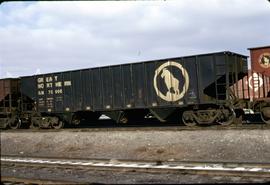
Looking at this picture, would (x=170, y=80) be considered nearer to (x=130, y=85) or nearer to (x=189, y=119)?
(x=189, y=119)

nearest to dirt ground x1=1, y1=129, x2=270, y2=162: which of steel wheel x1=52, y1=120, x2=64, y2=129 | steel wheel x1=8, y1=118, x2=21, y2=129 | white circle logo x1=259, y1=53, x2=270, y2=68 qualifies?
white circle logo x1=259, y1=53, x2=270, y2=68

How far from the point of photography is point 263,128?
631 inches

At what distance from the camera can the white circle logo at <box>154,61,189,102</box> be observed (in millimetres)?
19406

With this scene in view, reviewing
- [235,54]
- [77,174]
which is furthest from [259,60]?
[77,174]

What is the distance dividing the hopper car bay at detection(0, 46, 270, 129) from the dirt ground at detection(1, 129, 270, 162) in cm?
245

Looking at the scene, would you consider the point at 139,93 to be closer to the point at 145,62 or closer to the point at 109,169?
the point at 145,62

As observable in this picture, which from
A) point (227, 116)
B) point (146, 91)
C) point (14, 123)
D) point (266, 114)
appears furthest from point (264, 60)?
point (14, 123)

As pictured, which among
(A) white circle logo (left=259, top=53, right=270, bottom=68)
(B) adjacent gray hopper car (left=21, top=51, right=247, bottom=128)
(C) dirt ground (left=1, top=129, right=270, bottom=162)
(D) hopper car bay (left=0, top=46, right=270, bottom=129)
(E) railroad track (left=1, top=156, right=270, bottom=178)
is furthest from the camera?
(B) adjacent gray hopper car (left=21, top=51, right=247, bottom=128)

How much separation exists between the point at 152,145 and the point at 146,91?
5374 millimetres

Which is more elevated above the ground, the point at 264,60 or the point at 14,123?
the point at 264,60

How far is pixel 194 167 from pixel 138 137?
243 inches

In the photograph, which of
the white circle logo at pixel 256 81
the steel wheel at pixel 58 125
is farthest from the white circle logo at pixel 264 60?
the steel wheel at pixel 58 125

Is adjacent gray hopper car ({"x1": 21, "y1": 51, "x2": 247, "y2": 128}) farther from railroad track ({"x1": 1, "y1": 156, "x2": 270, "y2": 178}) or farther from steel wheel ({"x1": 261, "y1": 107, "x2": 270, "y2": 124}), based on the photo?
railroad track ({"x1": 1, "y1": 156, "x2": 270, "y2": 178})

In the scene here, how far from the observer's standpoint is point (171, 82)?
19719mm
